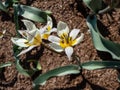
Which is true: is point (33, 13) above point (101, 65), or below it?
above

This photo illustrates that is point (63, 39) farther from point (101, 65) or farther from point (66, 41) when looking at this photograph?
point (101, 65)

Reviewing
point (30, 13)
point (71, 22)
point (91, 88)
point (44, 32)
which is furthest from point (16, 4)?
point (91, 88)

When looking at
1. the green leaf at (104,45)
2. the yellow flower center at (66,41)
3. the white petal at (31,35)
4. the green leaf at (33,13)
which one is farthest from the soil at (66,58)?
the white petal at (31,35)

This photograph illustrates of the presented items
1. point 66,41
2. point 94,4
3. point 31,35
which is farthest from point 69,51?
point 94,4

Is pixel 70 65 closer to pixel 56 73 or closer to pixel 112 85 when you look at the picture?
pixel 56 73

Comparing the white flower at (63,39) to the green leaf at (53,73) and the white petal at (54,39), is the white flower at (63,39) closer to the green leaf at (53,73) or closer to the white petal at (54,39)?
the white petal at (54,39)
